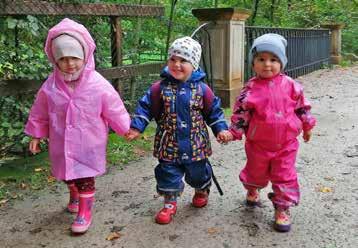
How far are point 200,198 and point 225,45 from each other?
13.2ft

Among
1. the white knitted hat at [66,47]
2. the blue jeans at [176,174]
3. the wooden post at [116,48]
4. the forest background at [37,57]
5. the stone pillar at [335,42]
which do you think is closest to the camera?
the white knitted hat at [66,47]

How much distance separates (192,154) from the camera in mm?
3215

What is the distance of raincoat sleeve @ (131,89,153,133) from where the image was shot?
3.22 m

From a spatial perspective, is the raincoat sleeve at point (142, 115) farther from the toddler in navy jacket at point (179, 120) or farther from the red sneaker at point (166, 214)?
the red sneaker at point (166, 214)

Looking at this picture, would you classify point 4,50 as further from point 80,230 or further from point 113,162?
point 80,230

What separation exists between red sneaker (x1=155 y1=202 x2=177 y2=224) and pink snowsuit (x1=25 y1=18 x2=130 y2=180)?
530 millimetres

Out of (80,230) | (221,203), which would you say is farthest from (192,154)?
(80,230)

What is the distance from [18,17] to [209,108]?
1902 mm

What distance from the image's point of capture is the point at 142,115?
128 inches

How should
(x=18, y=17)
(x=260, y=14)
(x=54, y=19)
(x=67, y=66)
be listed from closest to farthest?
(x=67, y=66)
(x=18, y=17)
(x=54, y=19)
(x=260, y=14)

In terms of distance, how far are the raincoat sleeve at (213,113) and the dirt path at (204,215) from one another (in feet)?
2.17

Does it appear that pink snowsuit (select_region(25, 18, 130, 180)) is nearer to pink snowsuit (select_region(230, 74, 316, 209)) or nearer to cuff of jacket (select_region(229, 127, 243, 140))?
cuff of jacket (select_region(229, 127, 243, 140))

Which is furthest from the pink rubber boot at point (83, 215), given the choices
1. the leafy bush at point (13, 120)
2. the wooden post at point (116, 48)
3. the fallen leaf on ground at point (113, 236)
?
the wooden post at point (116, 48)

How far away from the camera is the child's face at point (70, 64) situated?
2.95 m
